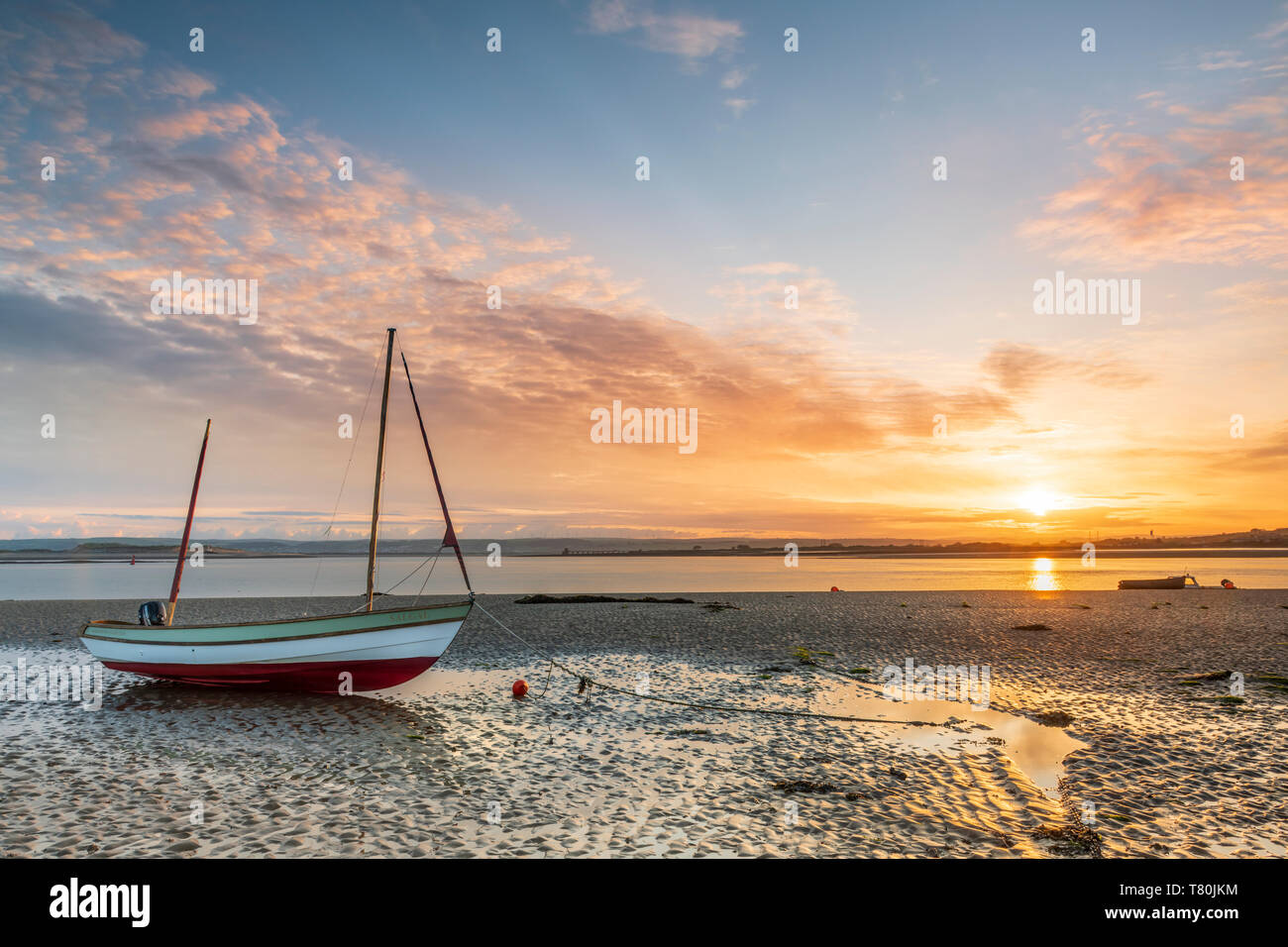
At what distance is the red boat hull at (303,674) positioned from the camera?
1947 centimetres

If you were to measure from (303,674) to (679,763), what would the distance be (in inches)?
470

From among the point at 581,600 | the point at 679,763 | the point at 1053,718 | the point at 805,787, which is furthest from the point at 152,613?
the point at 581,600

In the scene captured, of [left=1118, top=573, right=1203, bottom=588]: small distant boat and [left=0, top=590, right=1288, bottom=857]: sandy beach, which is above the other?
[left=0, top=590, right=1288, bottom=857]: sandy beach

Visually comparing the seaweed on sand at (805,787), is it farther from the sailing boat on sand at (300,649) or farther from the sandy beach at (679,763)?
the sailing boat on sand at (300,649)

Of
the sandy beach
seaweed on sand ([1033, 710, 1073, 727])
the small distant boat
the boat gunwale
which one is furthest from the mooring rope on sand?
the small distant boat

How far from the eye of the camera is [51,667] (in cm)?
2366

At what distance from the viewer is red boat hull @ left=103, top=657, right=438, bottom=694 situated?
19469 millimetres

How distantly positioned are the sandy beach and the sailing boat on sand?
65cm


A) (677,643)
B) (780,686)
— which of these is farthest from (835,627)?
(780,686)

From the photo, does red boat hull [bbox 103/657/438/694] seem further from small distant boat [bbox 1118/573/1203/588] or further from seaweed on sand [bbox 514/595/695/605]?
small distant boat [bbox 1118/573/1203/588]

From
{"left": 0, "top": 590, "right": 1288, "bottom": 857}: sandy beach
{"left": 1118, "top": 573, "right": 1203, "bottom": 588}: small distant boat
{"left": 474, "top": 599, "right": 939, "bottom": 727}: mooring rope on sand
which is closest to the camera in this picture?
{"left": 0, "top": 590, "right": 1288, "bottom": 857}: sandy beach

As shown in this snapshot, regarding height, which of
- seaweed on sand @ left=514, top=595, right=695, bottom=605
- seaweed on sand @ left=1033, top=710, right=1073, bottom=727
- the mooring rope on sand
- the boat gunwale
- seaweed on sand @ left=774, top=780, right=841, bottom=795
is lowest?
seaweed on sand @ left=514, top=595, right=695, bottom=605

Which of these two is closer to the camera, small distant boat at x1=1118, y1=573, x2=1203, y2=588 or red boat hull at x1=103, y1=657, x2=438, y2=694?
red boat hull at x1=103, y1=657, x2=438, y2=694
